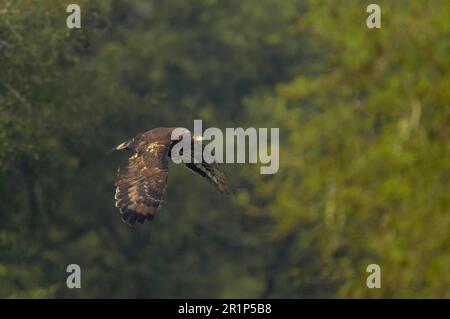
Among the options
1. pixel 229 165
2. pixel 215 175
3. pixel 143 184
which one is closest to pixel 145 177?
pixel 143 184

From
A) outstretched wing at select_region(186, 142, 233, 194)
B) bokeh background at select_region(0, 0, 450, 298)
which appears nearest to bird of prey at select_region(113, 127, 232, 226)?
outstretched wing at select_region(186, 142, 233, 194)

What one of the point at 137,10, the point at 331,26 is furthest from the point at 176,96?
the point at 331,26

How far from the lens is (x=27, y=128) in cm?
2236

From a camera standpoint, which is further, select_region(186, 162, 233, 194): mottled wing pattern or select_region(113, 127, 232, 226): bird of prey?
select_region(186, 162, 233, 194): mottled wing pattern

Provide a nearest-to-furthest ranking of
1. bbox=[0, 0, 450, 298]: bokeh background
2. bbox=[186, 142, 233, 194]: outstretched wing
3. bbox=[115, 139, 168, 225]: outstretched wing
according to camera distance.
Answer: bbox=[115, 139, 168, 225]: outstretched wing, bbox=[186, 142, 233, 194]: outstretched wing, bbox=[0, 0, 450, 298]: bokeh background

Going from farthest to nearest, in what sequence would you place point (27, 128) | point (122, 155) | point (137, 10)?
point (137, 10) → point (122, 155) → point (27, 128)

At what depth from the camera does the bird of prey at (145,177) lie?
17.2 metres

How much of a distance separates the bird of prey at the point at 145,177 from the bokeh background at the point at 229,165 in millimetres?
4185

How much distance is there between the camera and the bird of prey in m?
17.2

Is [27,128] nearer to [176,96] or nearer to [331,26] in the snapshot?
[331,26]

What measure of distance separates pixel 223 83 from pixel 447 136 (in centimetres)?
2107

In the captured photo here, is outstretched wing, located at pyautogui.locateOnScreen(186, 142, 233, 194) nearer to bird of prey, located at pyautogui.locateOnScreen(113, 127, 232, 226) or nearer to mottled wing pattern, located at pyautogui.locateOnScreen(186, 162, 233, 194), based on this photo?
mottled wing pattern, located at pyautogui.locateOnScreen(186, 162, 233, 194)

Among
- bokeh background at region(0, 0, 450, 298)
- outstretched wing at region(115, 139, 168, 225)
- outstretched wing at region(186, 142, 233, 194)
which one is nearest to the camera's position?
outstretched wing at region(115, 139, 168, 225)

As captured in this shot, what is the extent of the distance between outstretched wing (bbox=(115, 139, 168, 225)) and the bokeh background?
442cm
